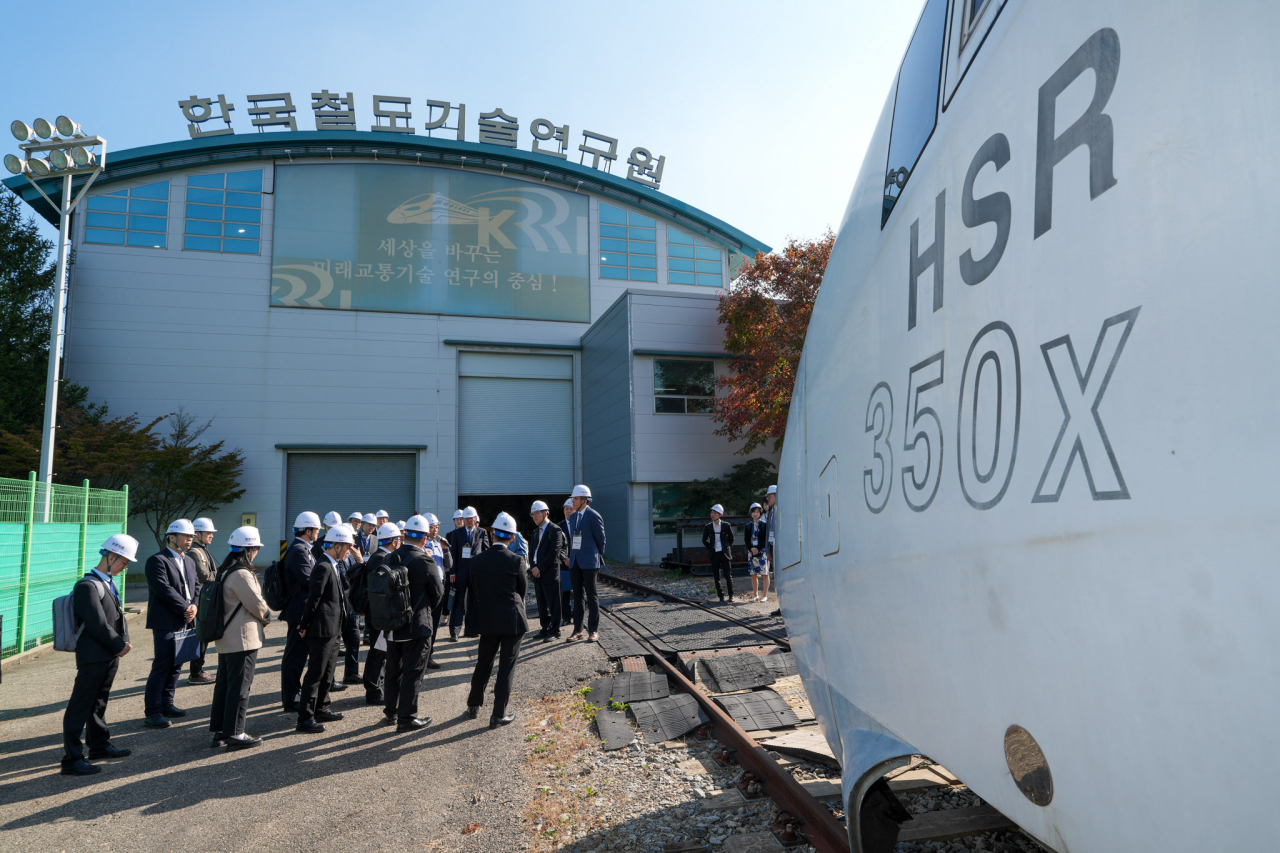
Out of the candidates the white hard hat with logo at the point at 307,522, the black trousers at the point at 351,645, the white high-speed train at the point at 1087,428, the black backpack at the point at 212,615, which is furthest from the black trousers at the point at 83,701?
the white high-speed train at the point at 1087,428

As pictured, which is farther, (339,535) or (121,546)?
(339,535)

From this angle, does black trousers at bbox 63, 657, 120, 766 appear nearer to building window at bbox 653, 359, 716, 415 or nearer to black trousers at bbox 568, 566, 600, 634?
black trousers at bbox 568, 566, 600, 634

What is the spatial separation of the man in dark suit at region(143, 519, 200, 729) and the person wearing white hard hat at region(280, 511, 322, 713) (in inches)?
35.3

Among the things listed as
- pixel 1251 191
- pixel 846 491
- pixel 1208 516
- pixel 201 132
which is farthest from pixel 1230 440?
pixel 201 132

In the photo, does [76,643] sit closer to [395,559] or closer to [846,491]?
[395,559]

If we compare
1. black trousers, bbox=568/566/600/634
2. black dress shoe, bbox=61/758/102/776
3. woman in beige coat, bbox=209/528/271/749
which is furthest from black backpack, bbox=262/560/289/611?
black trousers, bbox=568/566/600/634

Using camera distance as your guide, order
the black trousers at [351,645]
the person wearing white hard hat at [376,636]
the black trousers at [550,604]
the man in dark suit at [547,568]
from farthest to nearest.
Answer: the black trousers at [550,604] < the man in dark suit at [547,568] < the black trousers at [351,645] < the person wearing white hard hat at [376,636]

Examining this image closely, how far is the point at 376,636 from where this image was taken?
704cm

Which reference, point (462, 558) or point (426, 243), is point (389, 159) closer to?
point (426, 243)

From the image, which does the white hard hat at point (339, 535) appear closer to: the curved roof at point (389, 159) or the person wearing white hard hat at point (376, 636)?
the person wearing white hard hat at point (376, 636)

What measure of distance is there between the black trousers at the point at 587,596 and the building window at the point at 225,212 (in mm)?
22708

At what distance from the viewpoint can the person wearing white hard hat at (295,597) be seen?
23.8 ft

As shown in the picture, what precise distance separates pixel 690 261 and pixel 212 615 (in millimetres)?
27119

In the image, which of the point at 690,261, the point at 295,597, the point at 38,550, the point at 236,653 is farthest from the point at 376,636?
the point at 690,261
